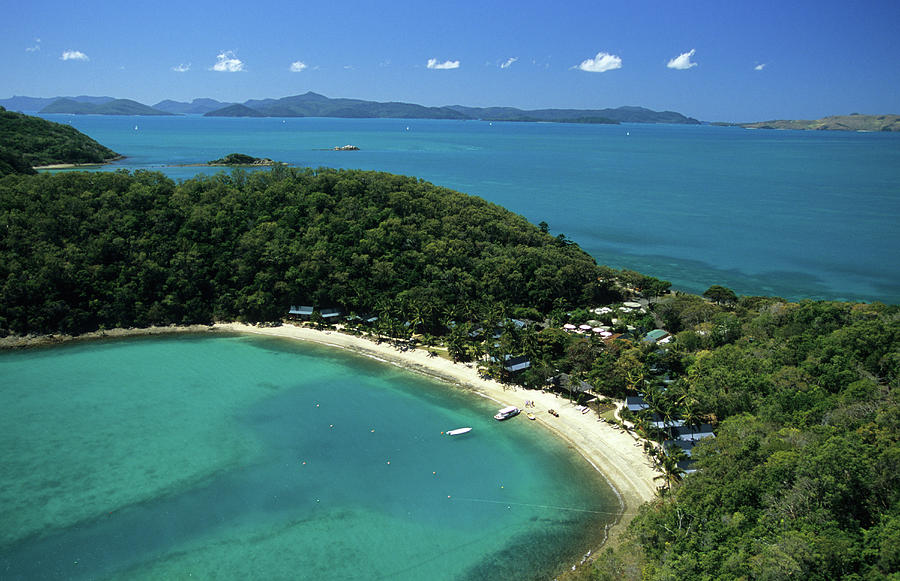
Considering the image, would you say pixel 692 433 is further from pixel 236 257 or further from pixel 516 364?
pixel 236 257

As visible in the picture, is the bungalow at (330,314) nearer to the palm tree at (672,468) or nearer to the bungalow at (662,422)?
the bungalow at (662,422)

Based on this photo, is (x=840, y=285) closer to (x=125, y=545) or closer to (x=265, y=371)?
(x=265, y=371)

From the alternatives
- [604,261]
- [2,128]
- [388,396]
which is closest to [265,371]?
[388,396]

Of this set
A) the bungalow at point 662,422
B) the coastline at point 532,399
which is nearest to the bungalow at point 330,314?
the coastline at point 532,399

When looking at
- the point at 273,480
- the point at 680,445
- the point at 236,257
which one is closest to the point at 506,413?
the point at 680,445

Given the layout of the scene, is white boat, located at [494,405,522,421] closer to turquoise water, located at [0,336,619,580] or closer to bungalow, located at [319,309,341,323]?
turquoise water, located at [0,336,619,580]

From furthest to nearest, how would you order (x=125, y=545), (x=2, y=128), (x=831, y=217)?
1. (x=2, y=128)
2. (x=831, y=217)
3. (x=125, y=545)
